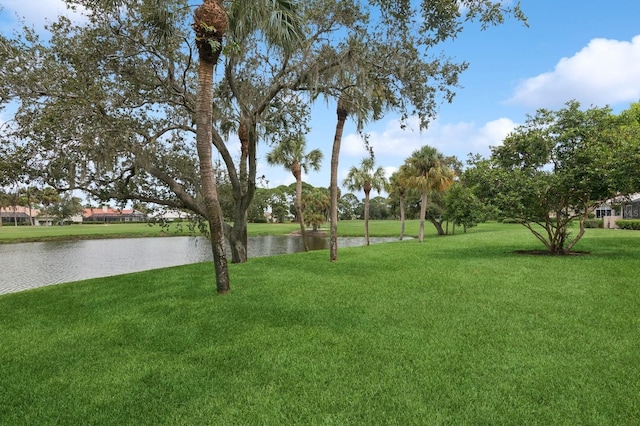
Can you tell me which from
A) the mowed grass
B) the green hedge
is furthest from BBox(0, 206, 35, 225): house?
the green hedge

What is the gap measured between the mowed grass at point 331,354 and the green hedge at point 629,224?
27.3 m

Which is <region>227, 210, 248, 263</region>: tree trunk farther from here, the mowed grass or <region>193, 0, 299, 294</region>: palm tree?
<region>193, 0, 299, 294</region>: palm tree

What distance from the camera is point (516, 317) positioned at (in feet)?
22.1

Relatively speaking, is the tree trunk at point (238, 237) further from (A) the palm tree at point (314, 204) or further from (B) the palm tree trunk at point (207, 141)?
(A) the palm tree at point (314, 204)

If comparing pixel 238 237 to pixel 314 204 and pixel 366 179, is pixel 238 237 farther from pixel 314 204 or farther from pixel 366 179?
pixel 314 204

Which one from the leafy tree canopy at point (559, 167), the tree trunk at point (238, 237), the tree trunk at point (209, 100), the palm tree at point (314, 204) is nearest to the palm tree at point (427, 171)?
the leafy tree canopy at point (559, 167)

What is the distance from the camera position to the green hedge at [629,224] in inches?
1211

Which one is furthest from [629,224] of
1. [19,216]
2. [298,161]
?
[19,216]

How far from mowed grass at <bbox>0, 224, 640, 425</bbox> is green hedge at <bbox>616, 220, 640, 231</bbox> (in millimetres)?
27292

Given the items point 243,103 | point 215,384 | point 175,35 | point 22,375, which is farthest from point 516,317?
point 175,35

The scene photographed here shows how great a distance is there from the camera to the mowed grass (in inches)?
152

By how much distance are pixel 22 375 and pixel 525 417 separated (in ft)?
19.7

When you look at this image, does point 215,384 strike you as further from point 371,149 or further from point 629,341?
point 371,149

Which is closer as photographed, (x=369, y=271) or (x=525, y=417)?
(x=525, y=417)
